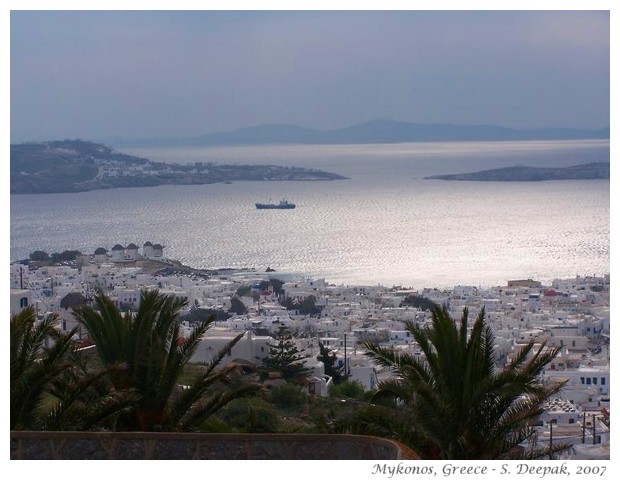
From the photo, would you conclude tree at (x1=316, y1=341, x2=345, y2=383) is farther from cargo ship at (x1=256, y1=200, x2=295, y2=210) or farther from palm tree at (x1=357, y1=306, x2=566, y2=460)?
cargo ship at (x1=256, y1=200, x2=295, y2=210)

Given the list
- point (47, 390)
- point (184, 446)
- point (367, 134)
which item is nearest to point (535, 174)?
point (367, 134)

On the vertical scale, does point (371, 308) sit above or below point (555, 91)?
below

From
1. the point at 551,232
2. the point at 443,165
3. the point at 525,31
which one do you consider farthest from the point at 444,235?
the point at 443,165

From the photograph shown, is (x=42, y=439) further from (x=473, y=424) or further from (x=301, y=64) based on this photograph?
(x=301, y=64)

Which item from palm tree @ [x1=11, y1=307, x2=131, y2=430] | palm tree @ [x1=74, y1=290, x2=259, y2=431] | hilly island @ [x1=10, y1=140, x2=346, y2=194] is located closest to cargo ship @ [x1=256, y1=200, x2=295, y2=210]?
hilly island @ [x1=10, y1=140, x2=346, y2=194]

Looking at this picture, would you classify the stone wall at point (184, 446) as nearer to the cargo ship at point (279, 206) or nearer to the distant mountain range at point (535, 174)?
the cargo ship at point (279, 206)
